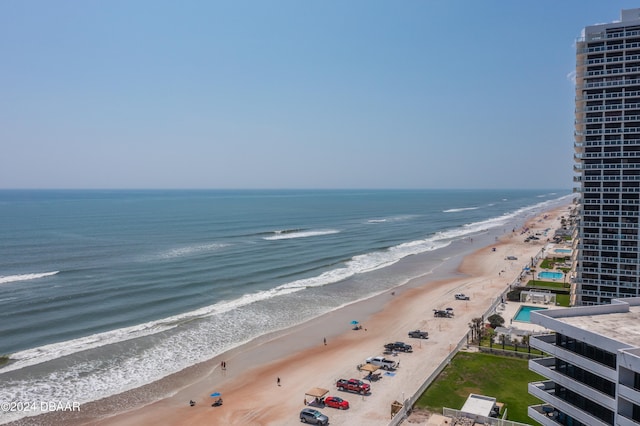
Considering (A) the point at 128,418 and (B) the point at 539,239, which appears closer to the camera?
(A) the point at 128,418

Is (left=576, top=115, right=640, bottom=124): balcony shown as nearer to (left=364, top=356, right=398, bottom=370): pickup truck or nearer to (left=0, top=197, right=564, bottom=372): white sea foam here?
(left=364, top=356, right=398, bottom=370): pickup truck

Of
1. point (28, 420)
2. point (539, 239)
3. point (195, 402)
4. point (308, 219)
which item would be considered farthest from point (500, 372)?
point (308, 219)

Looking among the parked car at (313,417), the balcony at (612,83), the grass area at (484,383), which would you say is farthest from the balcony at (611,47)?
the parked car at (313,417)

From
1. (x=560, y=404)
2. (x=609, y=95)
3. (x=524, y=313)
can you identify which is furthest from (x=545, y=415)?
(x=524, y=313)

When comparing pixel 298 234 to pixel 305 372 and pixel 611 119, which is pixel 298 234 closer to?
pixel 305 372

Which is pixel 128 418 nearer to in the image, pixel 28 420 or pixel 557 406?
pixel 28 420

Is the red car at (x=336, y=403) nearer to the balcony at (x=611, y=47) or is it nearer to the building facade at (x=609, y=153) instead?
the building facade at (x=609, y=153)

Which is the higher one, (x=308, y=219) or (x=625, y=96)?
(x=625, y=96)
